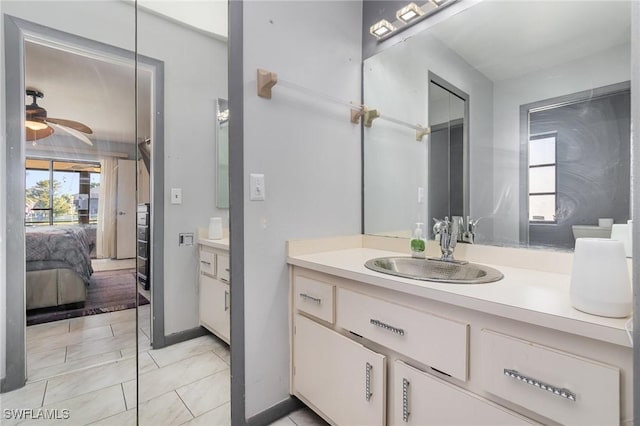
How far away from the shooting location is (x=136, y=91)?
139 centimetres

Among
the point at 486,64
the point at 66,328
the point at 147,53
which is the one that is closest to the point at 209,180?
the point at 147,53

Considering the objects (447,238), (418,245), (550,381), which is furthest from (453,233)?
(550,381)

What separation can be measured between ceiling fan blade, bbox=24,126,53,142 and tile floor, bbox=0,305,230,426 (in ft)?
2.62

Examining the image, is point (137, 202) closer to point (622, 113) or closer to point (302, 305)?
point (302, 305)

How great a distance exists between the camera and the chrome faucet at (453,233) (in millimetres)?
A: 1313

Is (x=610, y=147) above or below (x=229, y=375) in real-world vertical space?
above

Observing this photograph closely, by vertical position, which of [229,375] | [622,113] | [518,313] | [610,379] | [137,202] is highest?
[622,113]

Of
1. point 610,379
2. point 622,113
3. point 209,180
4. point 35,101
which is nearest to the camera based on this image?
point 610,379

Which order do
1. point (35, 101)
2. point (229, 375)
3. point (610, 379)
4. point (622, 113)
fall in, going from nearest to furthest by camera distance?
point (610, 379) → point (622, 113) → point (35, 101) → point (229, 375)

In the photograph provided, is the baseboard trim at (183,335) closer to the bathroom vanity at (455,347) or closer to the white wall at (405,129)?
the bathroom vanity at (455,347)

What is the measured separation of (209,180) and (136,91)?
558 millimetres

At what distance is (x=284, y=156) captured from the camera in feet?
4.58

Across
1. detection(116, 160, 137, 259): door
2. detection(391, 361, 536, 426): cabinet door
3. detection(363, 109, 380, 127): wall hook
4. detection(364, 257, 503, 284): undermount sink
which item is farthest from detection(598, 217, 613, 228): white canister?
detection(116, 160, 137, 259): door

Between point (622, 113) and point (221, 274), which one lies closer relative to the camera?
point (622, 113)
